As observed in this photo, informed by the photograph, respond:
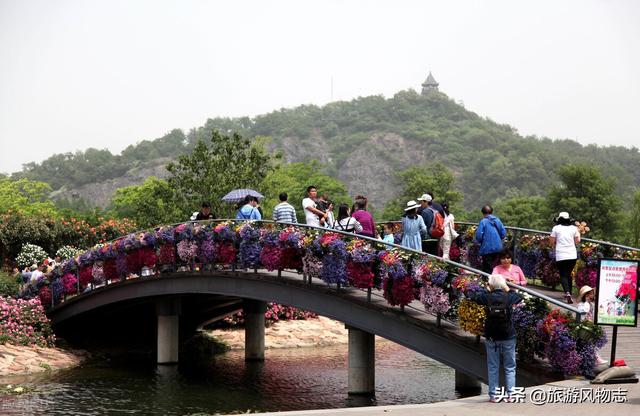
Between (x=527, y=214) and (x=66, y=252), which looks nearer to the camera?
(x=66, y=252)

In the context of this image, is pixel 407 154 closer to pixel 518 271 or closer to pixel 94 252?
pixel 94 252

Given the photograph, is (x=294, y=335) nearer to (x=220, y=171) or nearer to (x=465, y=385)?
(x=465, y=385)

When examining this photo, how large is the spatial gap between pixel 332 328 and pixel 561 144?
15497 centimetres

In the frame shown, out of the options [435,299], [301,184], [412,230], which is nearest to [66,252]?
[412,230]

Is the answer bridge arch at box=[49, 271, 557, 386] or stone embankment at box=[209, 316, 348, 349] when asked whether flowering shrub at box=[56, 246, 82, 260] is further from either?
bridge arch at box=[49, 271, 557, 386]

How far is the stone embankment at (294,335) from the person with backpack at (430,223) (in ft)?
43.0

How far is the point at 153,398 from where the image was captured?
22.9 meters

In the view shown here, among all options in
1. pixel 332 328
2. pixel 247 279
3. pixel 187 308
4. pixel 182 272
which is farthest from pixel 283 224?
pixel 332 328

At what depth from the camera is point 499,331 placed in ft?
43.4

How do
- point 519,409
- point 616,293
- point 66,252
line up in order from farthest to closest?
point 66,252
point 616,293
point 519,409

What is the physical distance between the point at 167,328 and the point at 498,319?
17633 mm

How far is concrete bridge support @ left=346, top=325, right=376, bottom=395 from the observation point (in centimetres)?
2180

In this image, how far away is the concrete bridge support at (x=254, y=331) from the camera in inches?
1179

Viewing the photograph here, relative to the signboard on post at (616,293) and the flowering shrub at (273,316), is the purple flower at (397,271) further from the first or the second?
the flowering shrub at (273,316)
